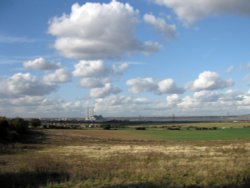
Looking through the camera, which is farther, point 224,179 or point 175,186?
point 224,179

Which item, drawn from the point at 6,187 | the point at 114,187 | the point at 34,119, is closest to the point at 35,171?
the point at 6,187

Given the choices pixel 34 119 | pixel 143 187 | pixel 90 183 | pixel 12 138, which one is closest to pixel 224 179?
pixel 143 187

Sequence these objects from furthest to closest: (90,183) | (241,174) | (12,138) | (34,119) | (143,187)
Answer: (34,119) < (12,138) < (241,174) < (90,183) < (143,187)

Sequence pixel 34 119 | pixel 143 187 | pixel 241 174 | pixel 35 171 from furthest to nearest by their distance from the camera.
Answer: pixel 34 119 < pixel 35 171 < pixel 241 174 < pixel 143 187

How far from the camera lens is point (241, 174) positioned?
734 inches

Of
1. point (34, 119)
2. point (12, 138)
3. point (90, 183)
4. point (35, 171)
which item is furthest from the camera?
point (34, 119)

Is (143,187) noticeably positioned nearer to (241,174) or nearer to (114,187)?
(114,187)

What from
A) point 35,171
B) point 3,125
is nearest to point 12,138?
point 3,125

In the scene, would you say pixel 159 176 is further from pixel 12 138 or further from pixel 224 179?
pixel 12 138

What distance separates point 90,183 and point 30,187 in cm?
212

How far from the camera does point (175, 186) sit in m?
16.2

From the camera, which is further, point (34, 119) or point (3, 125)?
point (34, 119)

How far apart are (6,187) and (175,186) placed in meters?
5.81

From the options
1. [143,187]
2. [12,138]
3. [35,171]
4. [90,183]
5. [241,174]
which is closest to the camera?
[143,187]
